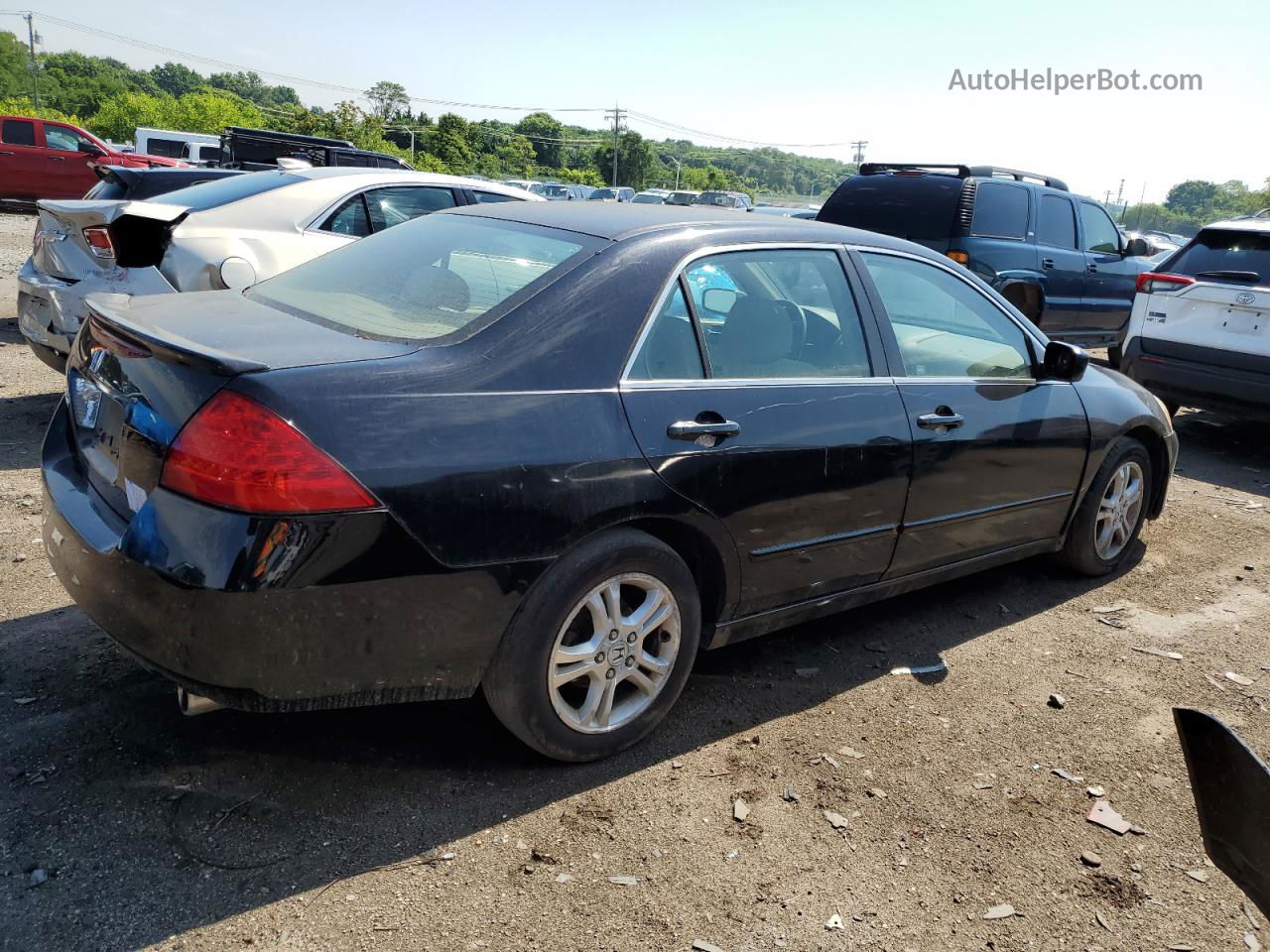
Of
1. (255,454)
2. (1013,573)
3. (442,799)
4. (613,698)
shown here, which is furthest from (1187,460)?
(255,454)

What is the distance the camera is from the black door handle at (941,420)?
3.79m

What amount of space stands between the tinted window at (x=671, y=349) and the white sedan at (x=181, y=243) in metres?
3.32

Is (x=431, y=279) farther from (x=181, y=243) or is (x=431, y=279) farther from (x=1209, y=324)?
(x=1209, y=324)

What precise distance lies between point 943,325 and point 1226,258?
17.5 feet

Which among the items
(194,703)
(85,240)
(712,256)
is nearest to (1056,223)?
(712,256)

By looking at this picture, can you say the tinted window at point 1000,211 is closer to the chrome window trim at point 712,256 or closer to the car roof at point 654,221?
the car roof at point 654,221

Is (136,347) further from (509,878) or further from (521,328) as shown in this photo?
(509,878)

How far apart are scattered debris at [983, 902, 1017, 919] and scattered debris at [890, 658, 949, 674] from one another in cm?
135

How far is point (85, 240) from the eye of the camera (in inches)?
242

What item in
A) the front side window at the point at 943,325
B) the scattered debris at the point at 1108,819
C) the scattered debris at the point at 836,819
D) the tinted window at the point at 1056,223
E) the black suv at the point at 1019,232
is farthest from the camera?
the tinted window at the point at 1056,223

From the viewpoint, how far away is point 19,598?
3898 mm

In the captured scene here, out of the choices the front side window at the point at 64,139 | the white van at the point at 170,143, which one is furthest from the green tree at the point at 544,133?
the front side window at the point at 64,139

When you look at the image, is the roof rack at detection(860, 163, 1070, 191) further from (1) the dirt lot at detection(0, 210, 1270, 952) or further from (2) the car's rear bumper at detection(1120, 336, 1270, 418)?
(1) the dirt lot at detection(0, 210, 1270, 952)

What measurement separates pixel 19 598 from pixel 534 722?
2306 mm
